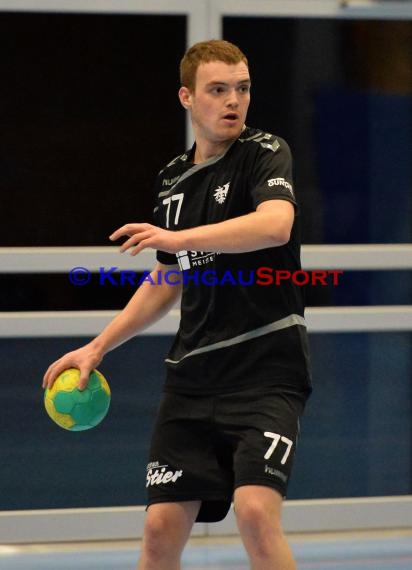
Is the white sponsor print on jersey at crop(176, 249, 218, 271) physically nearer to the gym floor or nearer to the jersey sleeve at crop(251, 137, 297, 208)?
the jersey sleeve at crop(251, 137, 297, 208)

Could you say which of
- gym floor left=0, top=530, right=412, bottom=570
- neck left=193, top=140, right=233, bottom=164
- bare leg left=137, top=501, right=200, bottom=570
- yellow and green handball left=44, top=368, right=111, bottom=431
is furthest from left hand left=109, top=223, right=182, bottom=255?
gym floor left=0, top=530, right=412, bottom=570

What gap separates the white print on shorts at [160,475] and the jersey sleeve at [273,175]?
32.5 inches

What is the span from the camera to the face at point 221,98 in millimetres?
3391

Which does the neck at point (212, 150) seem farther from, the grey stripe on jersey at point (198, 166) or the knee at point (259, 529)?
the knee at point (259, 529)

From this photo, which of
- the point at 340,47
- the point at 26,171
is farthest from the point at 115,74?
the point at 340,47

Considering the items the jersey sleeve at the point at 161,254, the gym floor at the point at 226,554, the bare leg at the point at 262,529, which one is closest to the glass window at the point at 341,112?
the gym floor at the point at 226,554

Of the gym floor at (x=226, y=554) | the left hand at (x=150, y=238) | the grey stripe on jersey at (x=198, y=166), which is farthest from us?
the gym floor at (x=226, y=554)

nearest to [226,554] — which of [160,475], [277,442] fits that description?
[160,475]

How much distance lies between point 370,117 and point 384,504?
185 cm

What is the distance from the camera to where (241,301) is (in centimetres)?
338

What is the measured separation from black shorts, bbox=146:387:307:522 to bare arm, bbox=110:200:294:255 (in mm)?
504

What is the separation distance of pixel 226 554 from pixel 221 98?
8.06 ft

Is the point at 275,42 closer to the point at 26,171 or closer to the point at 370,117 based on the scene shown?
the point at 370,117

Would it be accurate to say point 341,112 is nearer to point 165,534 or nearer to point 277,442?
point 277,442
